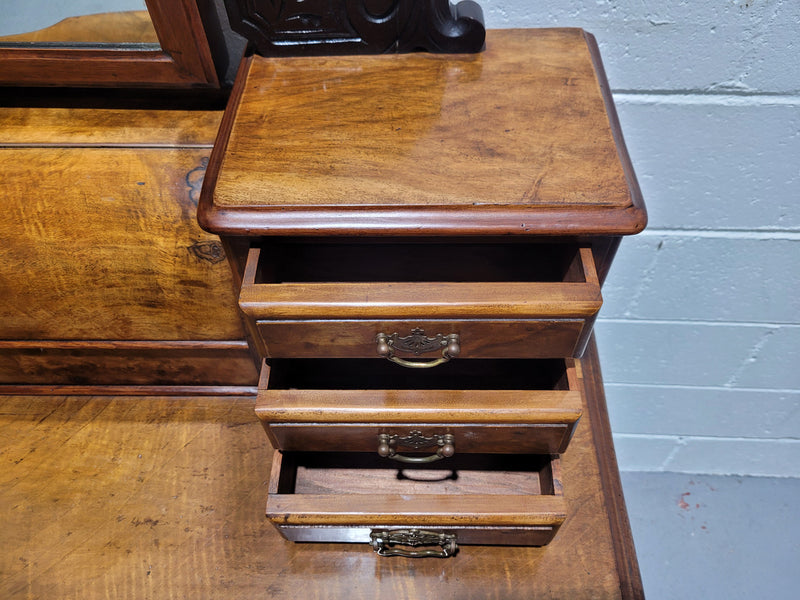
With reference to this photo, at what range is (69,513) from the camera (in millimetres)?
805

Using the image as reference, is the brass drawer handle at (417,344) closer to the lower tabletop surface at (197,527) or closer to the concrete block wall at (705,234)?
the lower tabletop surface at (197,527)

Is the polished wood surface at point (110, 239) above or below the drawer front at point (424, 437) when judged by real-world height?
above

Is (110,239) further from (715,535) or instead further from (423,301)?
(715,535)

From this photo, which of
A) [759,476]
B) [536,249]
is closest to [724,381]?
[759,476]

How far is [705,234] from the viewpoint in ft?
3.37

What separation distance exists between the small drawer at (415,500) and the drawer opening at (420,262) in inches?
8.9

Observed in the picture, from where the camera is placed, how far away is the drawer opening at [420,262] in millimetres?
753

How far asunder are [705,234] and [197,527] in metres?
0.89

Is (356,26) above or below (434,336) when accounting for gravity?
above

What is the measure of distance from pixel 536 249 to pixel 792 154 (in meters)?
0.47

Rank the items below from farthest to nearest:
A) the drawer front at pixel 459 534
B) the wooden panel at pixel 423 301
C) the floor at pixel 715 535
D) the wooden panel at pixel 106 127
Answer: the floor at pixel 715 535 → the wooden panel at pixel 106 127 → the drawer front at pixel 459 534 → the wooden panel at pixel 423 301

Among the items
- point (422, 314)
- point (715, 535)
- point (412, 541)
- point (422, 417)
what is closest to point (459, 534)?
point (412, 541)

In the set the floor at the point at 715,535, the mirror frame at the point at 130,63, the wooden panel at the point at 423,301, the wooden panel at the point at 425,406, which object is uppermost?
the mirror frame at the point at 130,63

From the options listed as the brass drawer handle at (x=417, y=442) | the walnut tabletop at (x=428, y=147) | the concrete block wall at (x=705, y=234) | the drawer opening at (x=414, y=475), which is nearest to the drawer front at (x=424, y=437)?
the brass drawer handle at (x=417, y=442)
